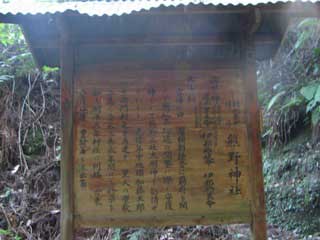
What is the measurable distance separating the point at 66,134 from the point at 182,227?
340 cm

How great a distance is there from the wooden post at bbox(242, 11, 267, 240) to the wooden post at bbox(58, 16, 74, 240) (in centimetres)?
174

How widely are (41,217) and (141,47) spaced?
3786mm

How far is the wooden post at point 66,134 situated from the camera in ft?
9.86

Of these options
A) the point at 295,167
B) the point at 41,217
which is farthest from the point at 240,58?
the point at 41,217

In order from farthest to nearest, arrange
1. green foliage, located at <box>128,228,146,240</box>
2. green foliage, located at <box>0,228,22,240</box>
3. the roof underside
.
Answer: green foliage, located at <box>128,228,146,240</box>
green foliage, located at <box>0,228,22,240</box>
the roof underside

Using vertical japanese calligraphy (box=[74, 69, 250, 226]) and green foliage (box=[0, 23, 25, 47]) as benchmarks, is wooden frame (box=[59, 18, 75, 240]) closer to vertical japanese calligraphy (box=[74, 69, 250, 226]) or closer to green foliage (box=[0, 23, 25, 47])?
vertical japanese calligraphy (box=[74, 69, 250, 226])

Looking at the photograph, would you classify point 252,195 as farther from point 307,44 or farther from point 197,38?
point 307,44

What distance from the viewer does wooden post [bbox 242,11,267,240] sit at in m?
3.01

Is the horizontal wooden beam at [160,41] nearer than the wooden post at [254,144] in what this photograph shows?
No

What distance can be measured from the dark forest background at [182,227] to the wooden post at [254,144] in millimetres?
1463

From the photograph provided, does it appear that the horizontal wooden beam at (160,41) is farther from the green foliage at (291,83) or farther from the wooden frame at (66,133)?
the green foliage at (291,83)

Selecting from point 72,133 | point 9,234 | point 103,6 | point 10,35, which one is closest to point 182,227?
point 9,234

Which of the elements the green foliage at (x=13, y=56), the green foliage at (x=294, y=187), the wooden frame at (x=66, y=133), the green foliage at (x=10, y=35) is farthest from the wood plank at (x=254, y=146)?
the green foliage at (x=10, y=35)

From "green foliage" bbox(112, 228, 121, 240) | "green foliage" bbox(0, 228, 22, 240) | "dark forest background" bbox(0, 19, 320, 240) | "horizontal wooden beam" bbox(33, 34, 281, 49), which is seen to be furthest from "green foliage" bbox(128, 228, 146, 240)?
"horizontal wooden beam" bbox(33, 34, 281, 49)
